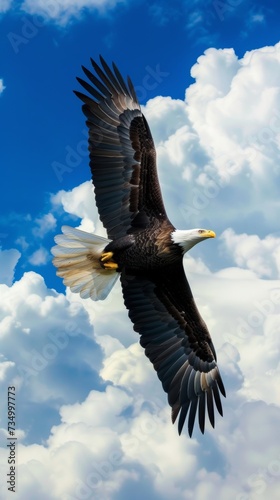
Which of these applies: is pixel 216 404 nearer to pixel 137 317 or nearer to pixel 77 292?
pixel 137 317

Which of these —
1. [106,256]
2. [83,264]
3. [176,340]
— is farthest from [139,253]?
[176,340]

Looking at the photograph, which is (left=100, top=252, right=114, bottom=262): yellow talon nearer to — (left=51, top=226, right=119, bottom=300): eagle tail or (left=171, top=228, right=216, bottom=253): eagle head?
(left=51, top=226, right=119, bottom=300): eagle tail

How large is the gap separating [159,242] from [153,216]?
43 centimetres

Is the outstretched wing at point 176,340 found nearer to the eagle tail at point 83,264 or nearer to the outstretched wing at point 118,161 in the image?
the eagle tail at point 83,264

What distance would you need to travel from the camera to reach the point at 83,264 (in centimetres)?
1193

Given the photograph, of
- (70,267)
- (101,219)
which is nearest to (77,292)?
(70,267)

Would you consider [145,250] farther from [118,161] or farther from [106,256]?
[118,161]

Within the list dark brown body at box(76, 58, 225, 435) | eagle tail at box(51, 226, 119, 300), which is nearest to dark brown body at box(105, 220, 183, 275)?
dark brown body at box(76, 58, 225, 435)

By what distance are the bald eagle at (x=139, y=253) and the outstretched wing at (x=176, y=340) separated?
0.05 ft

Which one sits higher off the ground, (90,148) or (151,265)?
(90,148)

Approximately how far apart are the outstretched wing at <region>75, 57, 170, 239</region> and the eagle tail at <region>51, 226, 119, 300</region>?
39 cm

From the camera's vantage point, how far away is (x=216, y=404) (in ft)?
39.2

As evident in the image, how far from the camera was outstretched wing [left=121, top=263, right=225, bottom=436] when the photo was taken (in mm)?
11820

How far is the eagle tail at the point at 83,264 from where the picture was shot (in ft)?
38.3
